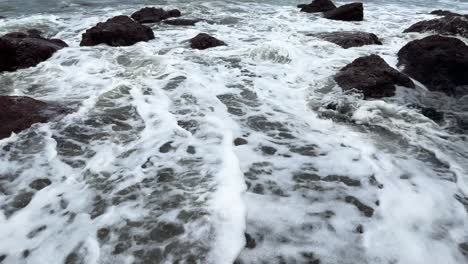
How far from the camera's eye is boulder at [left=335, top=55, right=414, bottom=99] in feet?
20.1

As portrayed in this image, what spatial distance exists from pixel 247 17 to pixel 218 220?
11269 mm

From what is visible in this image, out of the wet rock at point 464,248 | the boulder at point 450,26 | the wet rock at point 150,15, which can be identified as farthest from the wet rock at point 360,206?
the wet rock at point 150,15

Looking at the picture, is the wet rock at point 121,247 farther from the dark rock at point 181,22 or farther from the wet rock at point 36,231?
the dark rock at point 181,22

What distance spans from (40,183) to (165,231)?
4.92 feet

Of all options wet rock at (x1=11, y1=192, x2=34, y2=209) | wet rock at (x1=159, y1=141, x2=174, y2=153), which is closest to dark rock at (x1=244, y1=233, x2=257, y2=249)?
wet rock at (x1=159, y1=141, x2=174, y2=153)

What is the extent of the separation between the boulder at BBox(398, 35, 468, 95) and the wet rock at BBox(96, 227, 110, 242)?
213 inches

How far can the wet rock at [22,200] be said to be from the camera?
3592 millimetres

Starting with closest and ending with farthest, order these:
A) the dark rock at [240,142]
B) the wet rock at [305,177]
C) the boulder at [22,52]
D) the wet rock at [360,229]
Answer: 1. the wet rock at [360,229]
2. the wet rock at [305,177]
3. the dark rock at [240,142]
4. the boulder at [22,52]

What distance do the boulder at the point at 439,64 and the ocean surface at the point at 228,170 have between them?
0.33 meters

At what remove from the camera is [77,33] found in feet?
37.0

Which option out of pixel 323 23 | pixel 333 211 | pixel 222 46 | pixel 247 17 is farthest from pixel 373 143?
pixel 247 17

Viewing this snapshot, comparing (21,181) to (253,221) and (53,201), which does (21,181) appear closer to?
(53,201)

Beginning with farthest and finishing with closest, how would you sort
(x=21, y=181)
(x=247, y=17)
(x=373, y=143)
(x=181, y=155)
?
(x=247, y=17) < (x=373, y=143) < (x=181, y=155) < (x=21, y=181)

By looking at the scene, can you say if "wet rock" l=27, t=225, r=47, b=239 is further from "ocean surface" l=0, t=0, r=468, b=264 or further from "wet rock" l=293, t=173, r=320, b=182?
"wet rock" l=293, t=173, r=320, b=182
